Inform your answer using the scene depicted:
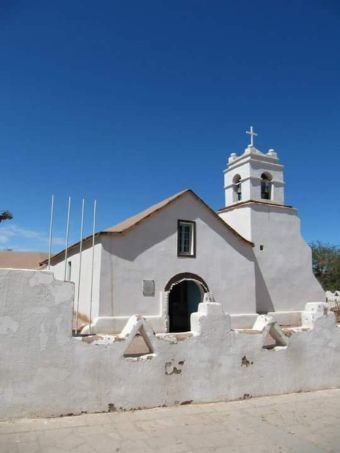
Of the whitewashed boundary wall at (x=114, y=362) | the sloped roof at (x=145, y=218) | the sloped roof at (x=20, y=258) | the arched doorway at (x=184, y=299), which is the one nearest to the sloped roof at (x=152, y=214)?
the sloped roof at (x=145, y=218)

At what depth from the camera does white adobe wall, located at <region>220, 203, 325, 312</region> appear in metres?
18.7

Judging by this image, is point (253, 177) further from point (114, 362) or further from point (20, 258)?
point (20, 258)

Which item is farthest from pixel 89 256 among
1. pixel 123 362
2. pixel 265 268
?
pixel 123 362

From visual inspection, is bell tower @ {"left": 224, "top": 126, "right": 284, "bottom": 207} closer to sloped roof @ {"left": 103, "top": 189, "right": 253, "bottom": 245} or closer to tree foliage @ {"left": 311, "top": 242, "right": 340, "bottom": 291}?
sloped roof @ {"left": 103, "top": 189, "right": 253, "bottom": 245}

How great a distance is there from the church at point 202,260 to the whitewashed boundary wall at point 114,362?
7.20 m

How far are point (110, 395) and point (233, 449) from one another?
186 centimetres

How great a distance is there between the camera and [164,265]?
1583cm

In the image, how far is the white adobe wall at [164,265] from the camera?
14688mm

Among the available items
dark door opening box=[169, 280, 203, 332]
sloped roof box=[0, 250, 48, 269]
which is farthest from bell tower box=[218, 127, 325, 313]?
sloped roof box=[0, 250, 48, 269]

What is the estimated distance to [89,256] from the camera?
15836 millimetres

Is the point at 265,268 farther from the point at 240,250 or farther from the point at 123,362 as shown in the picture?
the point at 123,362

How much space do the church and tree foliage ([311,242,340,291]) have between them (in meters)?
18.1

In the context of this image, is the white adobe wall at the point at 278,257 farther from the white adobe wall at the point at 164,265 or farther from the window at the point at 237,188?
the white adobe wall at the point at 164,265

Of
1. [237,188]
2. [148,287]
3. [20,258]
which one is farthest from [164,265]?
[20,258]
